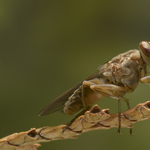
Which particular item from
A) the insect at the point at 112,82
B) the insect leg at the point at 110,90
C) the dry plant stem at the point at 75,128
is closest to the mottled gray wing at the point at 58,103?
the insect at the point at 112,82

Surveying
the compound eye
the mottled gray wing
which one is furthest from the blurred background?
the compound eye

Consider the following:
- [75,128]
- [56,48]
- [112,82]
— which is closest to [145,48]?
[112,82]

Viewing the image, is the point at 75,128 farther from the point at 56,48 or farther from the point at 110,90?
the point at 56,48

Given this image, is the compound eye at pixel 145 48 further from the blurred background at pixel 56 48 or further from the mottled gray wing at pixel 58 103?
the blurred background at pixel 56 48

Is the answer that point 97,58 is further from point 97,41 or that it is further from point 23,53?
point 23,53

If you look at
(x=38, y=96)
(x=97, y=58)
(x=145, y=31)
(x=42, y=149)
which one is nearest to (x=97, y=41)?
(x=97, y=58)

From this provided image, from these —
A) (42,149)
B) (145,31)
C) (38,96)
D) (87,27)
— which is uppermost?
(87,27)
